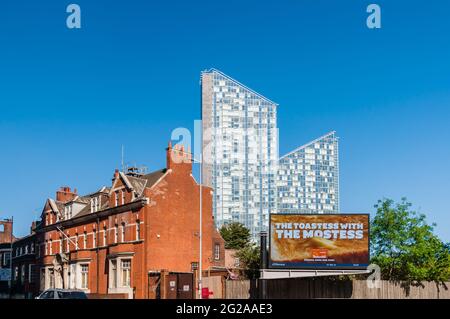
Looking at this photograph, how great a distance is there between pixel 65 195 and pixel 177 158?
1018 inches

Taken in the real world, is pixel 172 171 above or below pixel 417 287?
above

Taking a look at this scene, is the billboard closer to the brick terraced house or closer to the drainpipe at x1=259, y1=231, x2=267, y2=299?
the drainpipe at x1=259, y1=231, x2=267, y2=299

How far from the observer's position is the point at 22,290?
3292 inches

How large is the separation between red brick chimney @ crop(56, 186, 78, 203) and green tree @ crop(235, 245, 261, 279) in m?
24.1

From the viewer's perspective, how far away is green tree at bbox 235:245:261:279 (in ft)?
218

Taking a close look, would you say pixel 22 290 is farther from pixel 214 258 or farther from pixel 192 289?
A: pixel 192 289

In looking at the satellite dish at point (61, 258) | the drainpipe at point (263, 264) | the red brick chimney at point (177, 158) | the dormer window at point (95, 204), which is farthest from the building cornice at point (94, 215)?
the drainpipe at point (263, 264)

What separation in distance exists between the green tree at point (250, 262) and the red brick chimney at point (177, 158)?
43.9ft

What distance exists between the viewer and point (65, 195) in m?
82.6

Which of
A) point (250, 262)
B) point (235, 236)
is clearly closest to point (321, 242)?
point (250, 262)

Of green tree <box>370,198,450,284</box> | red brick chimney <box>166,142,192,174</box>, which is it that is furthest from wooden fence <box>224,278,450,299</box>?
red brick chimney <box>166,142,192,174</box>

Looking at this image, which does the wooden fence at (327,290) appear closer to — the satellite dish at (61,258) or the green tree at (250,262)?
the green tree at (250,262)
